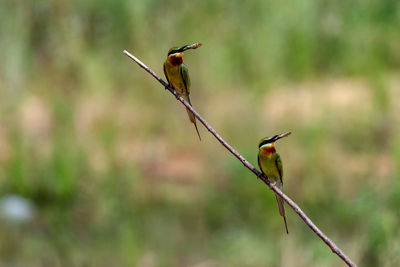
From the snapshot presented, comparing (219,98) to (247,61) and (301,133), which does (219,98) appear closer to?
(247,61)

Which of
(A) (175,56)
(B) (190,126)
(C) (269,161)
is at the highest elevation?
(B) (190,126)

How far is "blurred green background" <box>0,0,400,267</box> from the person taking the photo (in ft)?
15.6

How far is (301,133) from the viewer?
551 cm

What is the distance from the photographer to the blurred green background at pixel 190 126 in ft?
15.6

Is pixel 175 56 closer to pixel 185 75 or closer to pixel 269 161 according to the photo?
pixel 185 75

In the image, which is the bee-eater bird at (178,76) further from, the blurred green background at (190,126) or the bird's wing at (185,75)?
the blurred green background at (190,126)

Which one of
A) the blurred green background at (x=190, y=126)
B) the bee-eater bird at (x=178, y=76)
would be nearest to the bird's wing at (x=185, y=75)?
the bee-eater bird at (x=178, y=76)

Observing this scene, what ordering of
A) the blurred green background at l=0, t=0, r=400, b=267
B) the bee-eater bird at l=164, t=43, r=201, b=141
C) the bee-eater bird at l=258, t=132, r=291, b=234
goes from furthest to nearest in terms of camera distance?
the blurred green background at l=0, t=0, r=400, b=267 < the bee-eater bird at l=164, t=43, r=201, b=141 < the bee-eater bird at l=258, t=132, r=291, b=234

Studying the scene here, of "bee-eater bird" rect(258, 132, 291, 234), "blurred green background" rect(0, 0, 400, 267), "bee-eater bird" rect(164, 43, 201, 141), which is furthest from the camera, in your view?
"blurred green background" rect(0, 0, 400, 267)

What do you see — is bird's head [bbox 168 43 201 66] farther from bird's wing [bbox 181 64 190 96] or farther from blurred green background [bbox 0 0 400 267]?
blurred green background [bbox 0 0 400 267]

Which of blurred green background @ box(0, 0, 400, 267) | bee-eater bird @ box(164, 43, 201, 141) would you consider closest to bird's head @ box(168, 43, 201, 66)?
bee-eater bird @ box(164, 43, 201, 141)

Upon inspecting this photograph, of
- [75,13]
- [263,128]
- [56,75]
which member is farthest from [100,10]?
[263,128]

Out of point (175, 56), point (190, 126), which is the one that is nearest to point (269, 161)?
point (175, 56)

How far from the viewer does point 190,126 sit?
596cm
